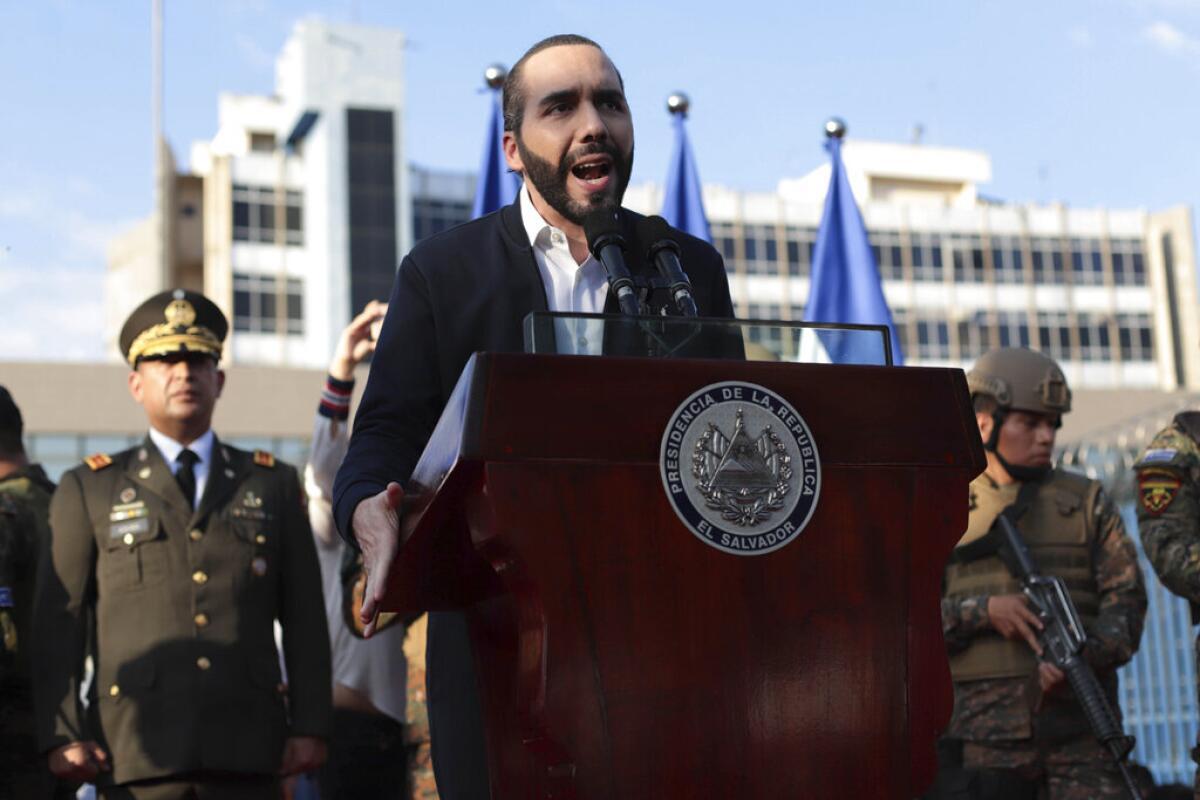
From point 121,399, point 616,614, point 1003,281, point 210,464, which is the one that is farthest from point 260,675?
point 1003,281

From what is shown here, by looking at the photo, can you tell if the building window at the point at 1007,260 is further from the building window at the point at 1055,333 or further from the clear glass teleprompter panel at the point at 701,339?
the clear glass teleprompter panel at the point at 701,339

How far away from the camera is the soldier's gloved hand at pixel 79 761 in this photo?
4.50 meters

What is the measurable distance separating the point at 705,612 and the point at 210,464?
346 cm

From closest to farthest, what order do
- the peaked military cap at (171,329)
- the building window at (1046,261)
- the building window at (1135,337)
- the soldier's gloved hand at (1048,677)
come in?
the peaked military cap at (171,329) → the soldier's gloved hand at (1048,677) → the building window at (1046,261) → the building window at (1135,337)

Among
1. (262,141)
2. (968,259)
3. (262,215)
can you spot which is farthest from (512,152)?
(968,259)

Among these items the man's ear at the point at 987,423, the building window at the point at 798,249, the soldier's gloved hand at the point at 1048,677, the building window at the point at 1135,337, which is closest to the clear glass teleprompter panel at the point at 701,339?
the soldier's gloved hand at the point at 1048,677

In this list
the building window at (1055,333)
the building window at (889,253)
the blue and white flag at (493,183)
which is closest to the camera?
the blue and white flag at (493,183)

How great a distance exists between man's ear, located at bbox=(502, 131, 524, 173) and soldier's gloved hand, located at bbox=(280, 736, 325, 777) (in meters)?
2.60

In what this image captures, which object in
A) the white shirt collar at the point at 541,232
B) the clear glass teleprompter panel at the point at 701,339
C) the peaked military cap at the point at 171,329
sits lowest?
the clear glass teleprompter panel at the point at 701,339

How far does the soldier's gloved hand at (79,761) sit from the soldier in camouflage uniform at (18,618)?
558 millimetres

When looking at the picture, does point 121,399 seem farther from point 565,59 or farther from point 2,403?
point 565,59

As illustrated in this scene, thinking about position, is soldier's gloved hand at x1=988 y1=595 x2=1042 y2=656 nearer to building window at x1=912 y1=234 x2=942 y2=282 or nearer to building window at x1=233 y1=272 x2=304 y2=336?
building window at x1=233 y1=272 x2=304 y2=336

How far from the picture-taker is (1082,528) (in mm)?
5812

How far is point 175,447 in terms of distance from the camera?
505cm
